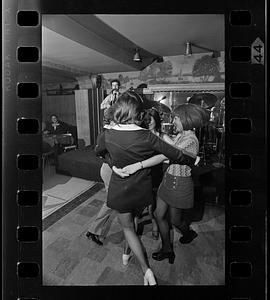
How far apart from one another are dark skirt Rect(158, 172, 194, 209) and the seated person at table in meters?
0.40

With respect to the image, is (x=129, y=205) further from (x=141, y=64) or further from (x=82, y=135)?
(x=141, y=64)

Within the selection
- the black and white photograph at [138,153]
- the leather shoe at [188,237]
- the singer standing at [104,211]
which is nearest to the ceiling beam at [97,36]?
the black and white photograph at [138,153]

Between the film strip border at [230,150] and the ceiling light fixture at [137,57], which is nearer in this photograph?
the film strip border at [230,150]

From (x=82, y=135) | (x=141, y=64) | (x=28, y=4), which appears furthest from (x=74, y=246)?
(x=28, y=4)

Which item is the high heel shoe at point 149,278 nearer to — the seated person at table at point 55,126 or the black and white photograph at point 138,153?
the black and white photograph at point 138,153

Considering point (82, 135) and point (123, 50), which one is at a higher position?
point (123, 50)

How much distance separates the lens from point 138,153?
1.86 feet

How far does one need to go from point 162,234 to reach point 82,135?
1.46ft

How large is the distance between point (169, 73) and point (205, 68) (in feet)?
0.39

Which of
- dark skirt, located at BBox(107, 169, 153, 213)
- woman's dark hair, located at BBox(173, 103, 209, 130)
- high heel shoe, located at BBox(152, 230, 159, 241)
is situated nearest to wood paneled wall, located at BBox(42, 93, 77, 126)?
dark skirt, located at BBox(107, 169, 153, 213)

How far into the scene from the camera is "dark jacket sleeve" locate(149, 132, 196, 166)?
56 centimetres

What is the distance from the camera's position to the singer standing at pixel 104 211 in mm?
591

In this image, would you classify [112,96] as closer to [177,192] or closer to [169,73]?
[169,73]

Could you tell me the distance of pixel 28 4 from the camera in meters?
0.54
